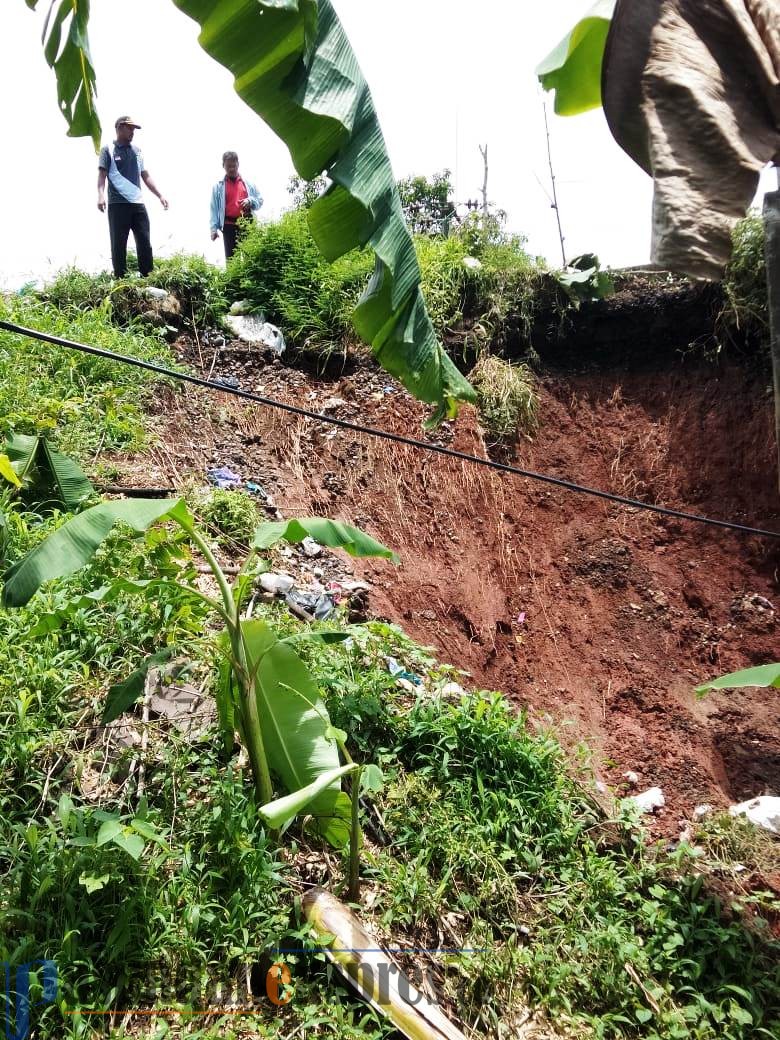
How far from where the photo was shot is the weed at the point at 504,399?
22.1ft

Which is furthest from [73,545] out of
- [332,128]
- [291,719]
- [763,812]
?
[763,812]

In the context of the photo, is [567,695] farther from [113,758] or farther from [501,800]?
[113,758]

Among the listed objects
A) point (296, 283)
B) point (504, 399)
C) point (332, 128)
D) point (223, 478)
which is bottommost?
point (223, 478)

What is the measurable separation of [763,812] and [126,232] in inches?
259

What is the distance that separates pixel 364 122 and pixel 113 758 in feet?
8.19

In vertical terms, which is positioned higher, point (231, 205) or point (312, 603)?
point (231, 205)

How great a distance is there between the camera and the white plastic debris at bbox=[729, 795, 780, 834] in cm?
366

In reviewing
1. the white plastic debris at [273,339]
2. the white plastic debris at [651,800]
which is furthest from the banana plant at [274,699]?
the white plastic debris at [273,339]

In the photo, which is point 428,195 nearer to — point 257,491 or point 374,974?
point 257,491

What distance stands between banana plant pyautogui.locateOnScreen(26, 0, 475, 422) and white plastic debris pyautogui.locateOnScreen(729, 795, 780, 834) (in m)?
2.81

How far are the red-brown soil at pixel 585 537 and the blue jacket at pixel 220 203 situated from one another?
1.90 meters

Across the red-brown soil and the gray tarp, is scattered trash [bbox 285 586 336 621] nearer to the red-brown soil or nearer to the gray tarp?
the red-brown soil

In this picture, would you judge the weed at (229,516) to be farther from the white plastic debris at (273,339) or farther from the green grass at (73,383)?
the white plastic debris at (273,339)

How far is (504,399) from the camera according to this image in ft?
22.1
